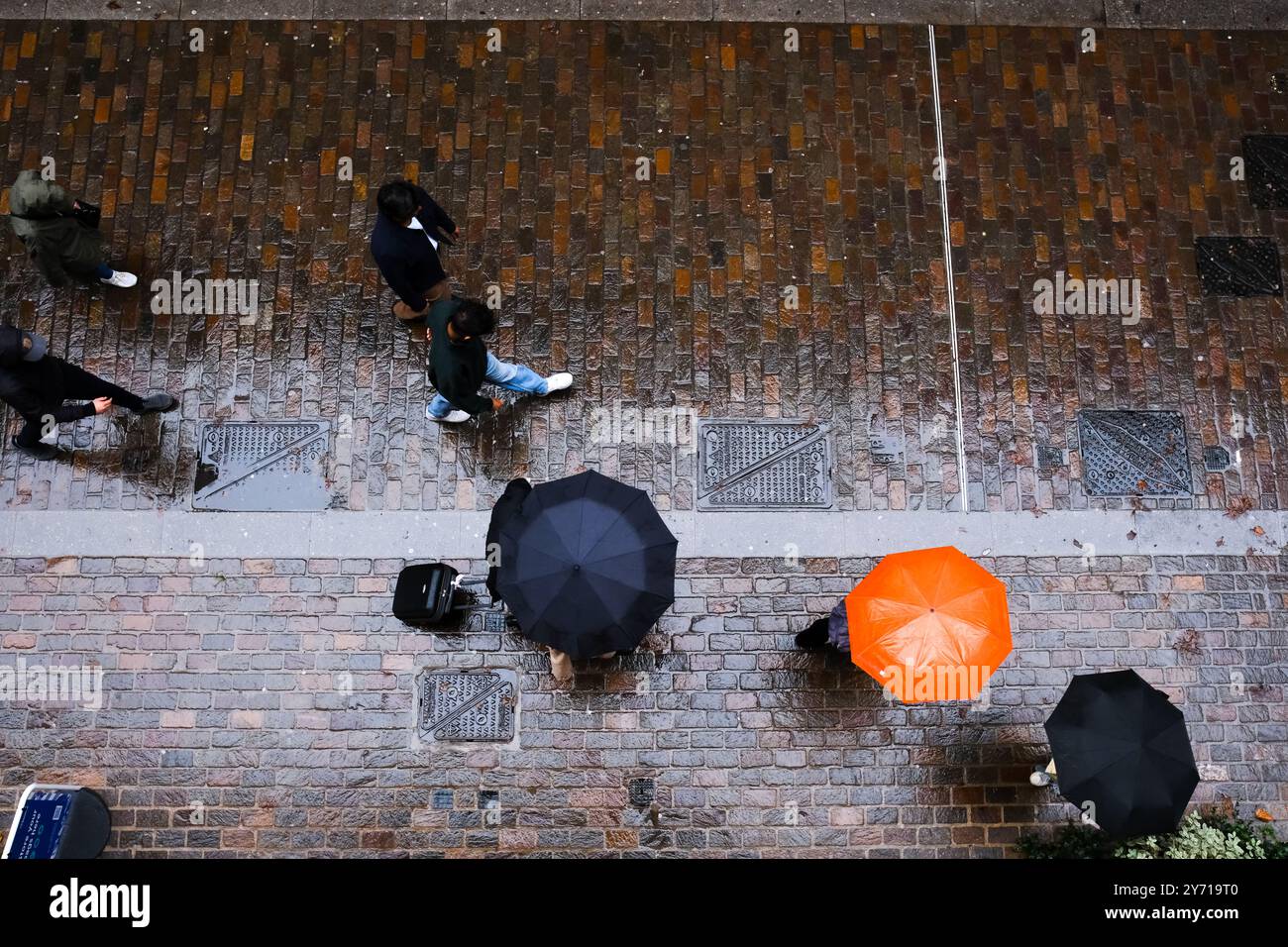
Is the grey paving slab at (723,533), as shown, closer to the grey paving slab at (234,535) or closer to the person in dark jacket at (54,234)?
the grey paving slab at (234,535)

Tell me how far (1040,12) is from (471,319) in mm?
6975

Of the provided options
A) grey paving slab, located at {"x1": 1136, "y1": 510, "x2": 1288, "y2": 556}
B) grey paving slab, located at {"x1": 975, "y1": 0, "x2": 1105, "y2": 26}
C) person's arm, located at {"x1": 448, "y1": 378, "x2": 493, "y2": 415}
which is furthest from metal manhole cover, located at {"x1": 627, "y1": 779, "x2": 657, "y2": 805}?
grey paving slab, located at {"x1": 975, "y1": 0, "x2": 1105, "y2": 26}

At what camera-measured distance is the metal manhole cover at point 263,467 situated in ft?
29.2

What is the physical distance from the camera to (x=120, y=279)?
364 inches

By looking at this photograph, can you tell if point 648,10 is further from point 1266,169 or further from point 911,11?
point 1266,169

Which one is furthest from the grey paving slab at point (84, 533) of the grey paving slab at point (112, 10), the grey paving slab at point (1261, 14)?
the grey paving slab at point (1261, 14)

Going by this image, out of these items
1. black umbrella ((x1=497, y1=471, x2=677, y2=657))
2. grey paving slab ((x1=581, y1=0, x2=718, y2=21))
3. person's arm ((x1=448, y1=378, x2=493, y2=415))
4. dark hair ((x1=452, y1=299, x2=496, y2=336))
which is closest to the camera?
black umbrella ((x1=497, y1=471, x2=677, y2=657))

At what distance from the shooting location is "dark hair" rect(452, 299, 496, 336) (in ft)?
24.1

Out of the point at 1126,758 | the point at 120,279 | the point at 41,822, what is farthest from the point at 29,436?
the point at 1126,758

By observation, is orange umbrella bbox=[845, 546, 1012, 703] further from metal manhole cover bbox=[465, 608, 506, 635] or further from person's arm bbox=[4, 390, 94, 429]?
person's arm bbox=[4, 390, 94, 429]

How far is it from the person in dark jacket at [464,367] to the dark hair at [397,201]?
72cm

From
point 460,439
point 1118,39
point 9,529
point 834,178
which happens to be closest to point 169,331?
point 9,529

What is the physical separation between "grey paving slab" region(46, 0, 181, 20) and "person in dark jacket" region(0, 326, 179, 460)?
12.5ft

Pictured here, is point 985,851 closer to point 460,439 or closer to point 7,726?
point 460,439
